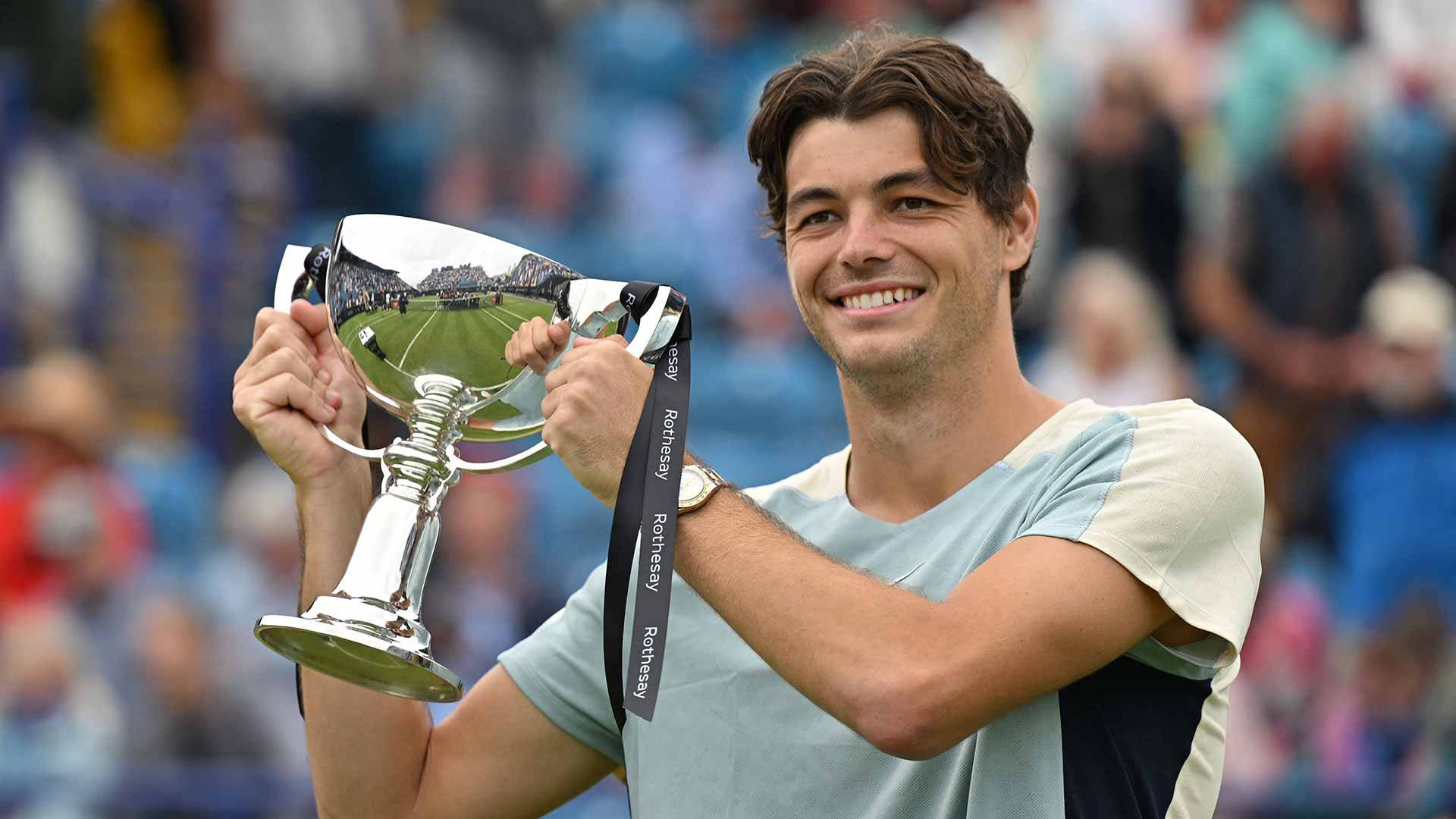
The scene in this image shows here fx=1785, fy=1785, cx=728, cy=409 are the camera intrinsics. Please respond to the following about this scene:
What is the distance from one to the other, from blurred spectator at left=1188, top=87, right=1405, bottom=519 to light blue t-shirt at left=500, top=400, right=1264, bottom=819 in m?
4.71

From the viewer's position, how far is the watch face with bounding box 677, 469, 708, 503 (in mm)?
2102

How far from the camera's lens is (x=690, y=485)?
2.11m

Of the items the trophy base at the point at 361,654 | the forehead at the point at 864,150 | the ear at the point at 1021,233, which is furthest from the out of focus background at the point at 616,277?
the trophy base at the point at 361,654

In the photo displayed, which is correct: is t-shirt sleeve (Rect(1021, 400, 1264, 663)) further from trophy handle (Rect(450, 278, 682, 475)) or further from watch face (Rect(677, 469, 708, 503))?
trophy handle (Rect(450, 278, 682, 475))

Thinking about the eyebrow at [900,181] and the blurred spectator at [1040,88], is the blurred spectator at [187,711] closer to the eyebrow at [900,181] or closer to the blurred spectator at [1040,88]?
the blurred spectator at [1040,88]

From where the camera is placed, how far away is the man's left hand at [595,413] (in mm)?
2094

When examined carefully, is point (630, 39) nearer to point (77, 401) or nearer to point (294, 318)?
point (77, 401)

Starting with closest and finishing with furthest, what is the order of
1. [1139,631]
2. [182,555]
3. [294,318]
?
[1139,631], [294,318], [182,555]

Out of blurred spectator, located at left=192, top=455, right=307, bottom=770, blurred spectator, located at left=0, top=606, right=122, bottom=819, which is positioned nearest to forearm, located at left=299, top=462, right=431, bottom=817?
blurred spectator, located at left=192, top=455, right=307, bottom=770

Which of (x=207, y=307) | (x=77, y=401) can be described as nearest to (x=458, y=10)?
(x=207, y=307)

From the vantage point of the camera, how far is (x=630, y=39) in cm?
912

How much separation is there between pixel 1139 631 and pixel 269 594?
4.85 metres

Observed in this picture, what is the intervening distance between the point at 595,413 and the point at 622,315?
140mm

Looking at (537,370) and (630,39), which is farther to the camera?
(630,39)
